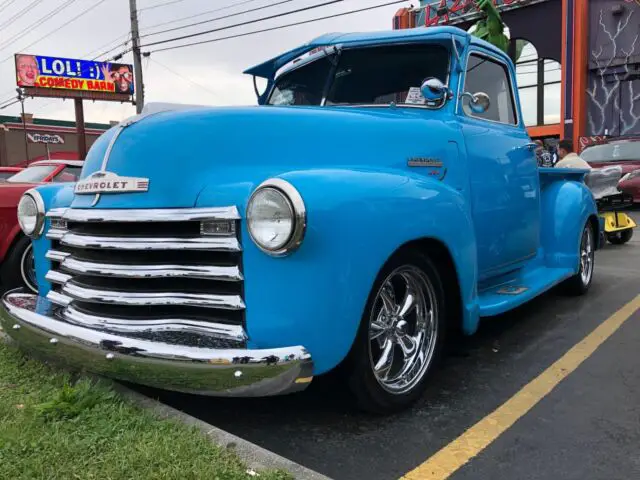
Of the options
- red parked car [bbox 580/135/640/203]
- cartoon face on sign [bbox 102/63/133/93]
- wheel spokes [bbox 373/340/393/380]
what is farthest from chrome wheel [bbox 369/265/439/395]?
cartoon face on sign [bbox 102/63/133/93]

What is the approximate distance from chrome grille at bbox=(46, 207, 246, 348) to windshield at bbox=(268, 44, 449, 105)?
5.64 ft

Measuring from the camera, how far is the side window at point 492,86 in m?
3.90

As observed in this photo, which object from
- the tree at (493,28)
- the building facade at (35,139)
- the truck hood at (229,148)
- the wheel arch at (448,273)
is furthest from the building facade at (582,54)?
the building facade at (35,139)

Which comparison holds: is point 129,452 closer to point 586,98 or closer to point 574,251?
point 574,251

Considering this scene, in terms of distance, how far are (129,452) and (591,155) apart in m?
14.0

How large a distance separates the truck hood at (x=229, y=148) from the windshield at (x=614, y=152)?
12.4m

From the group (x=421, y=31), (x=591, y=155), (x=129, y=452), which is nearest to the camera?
(x=129, y=452)

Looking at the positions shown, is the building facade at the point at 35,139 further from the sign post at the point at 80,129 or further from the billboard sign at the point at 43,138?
the sign post at the point at 80,129

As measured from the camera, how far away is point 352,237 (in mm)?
2385

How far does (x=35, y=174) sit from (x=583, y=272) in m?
6.29

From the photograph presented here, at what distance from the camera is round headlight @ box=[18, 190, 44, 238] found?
3428mm

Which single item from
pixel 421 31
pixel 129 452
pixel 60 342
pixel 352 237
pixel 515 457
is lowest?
pixel 515 457

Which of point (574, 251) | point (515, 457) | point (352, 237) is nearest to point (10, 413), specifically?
point (352, 237)

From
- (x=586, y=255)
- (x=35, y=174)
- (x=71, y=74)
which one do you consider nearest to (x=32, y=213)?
(x=35, y=174)
